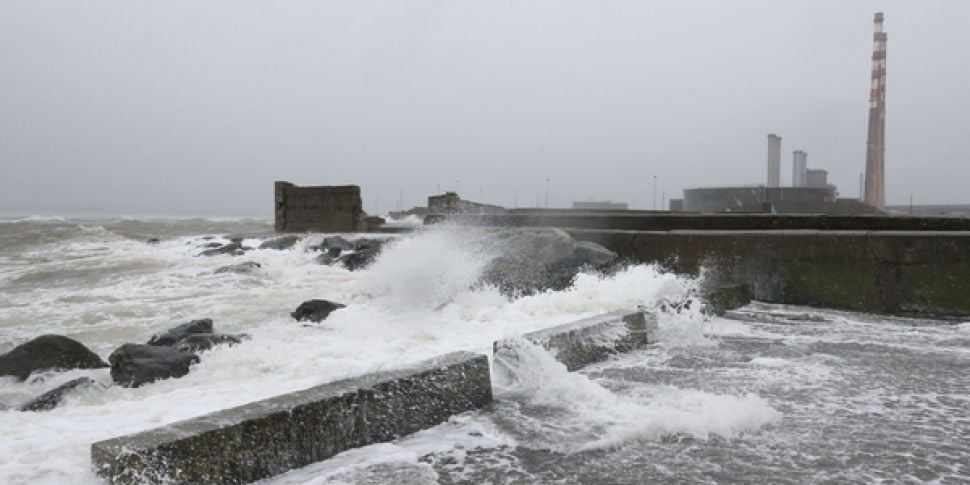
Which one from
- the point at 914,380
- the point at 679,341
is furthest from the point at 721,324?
the point at 914,380

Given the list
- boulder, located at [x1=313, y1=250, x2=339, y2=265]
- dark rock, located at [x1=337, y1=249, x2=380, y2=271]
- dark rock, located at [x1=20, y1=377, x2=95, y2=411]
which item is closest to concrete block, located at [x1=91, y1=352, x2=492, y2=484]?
dark rock, located at [x1=20, y1=377, x2=95, y2=411]

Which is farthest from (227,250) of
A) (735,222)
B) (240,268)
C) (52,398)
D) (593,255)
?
(52,398)

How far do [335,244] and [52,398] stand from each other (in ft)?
30.6

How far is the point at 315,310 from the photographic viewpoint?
6293 mm

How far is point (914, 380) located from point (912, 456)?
1271 mm

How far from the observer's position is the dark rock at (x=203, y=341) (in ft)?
15.1

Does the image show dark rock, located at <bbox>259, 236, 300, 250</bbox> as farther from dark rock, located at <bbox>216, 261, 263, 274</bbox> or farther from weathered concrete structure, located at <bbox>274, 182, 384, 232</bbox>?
weathered concrete structure, located at <bbox>274, 182, 384, 232</bbox>

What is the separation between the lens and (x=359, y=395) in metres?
2.56

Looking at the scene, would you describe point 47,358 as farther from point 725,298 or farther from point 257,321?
point 725,298

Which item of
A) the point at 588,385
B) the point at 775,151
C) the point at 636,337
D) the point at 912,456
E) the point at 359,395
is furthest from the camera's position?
the point at 775,151

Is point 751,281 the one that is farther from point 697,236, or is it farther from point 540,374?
point 540,374

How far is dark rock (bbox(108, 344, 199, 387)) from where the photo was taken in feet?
12.9

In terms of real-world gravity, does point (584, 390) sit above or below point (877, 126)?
below

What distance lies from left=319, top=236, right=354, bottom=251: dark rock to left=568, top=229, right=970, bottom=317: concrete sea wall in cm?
689
